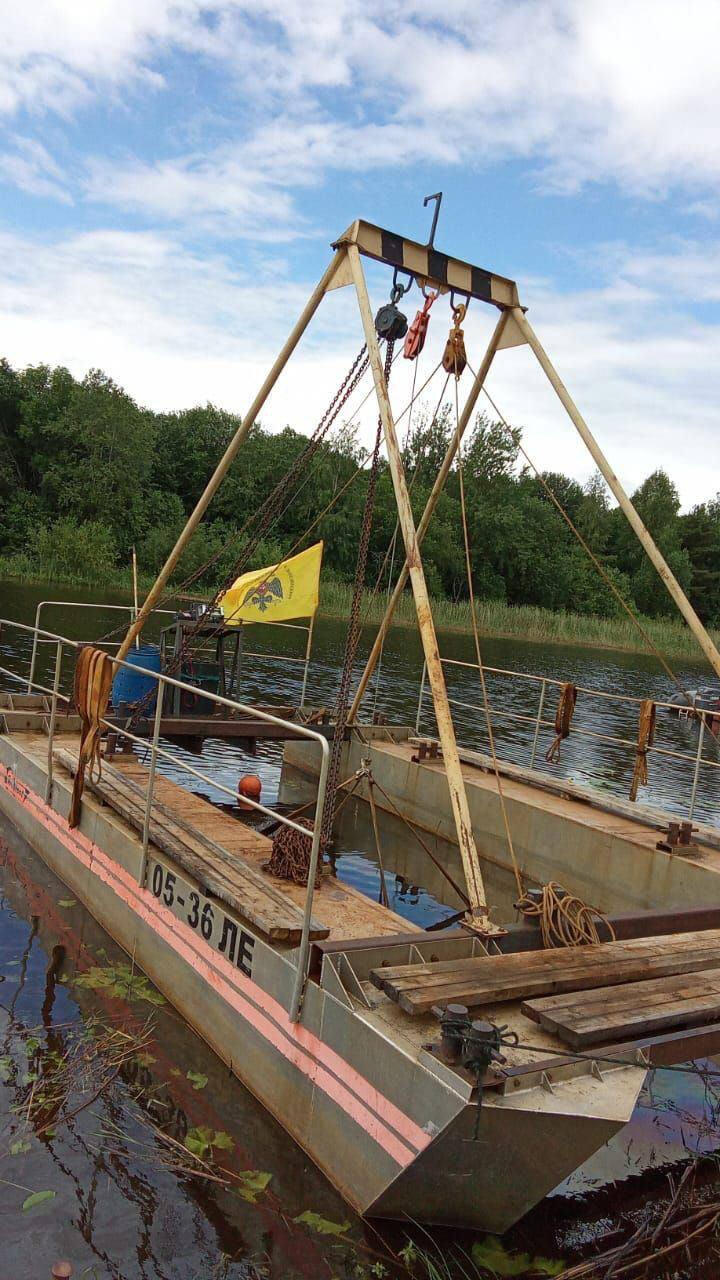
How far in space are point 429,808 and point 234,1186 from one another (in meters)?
7.72

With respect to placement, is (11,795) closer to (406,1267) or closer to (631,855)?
(631,855)

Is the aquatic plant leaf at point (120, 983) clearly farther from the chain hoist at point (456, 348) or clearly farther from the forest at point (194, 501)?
the forest at point (194, 501)

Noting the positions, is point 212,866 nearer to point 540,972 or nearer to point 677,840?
point 540,972

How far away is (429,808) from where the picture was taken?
510 inches

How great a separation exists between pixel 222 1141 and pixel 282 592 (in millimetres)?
8503

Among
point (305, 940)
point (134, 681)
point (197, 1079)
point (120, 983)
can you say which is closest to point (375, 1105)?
point (305, 940)

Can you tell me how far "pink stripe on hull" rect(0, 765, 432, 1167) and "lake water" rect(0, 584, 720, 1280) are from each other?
0.53 m

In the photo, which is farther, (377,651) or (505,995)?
(377,651)

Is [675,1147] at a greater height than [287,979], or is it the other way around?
[287,979]

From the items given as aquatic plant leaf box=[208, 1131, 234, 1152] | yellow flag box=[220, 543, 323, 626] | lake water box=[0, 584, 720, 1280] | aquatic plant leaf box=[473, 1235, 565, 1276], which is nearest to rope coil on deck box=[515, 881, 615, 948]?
lake water box=[0, 584, 720, 1280]

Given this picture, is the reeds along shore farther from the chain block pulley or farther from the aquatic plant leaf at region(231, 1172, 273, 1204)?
the chain block pulley

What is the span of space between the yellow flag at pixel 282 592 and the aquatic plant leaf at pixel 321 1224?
860 cm

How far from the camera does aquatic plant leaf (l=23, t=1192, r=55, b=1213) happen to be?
5195 millimetres

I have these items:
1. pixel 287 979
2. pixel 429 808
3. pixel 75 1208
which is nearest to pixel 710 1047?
pixel 287 979
